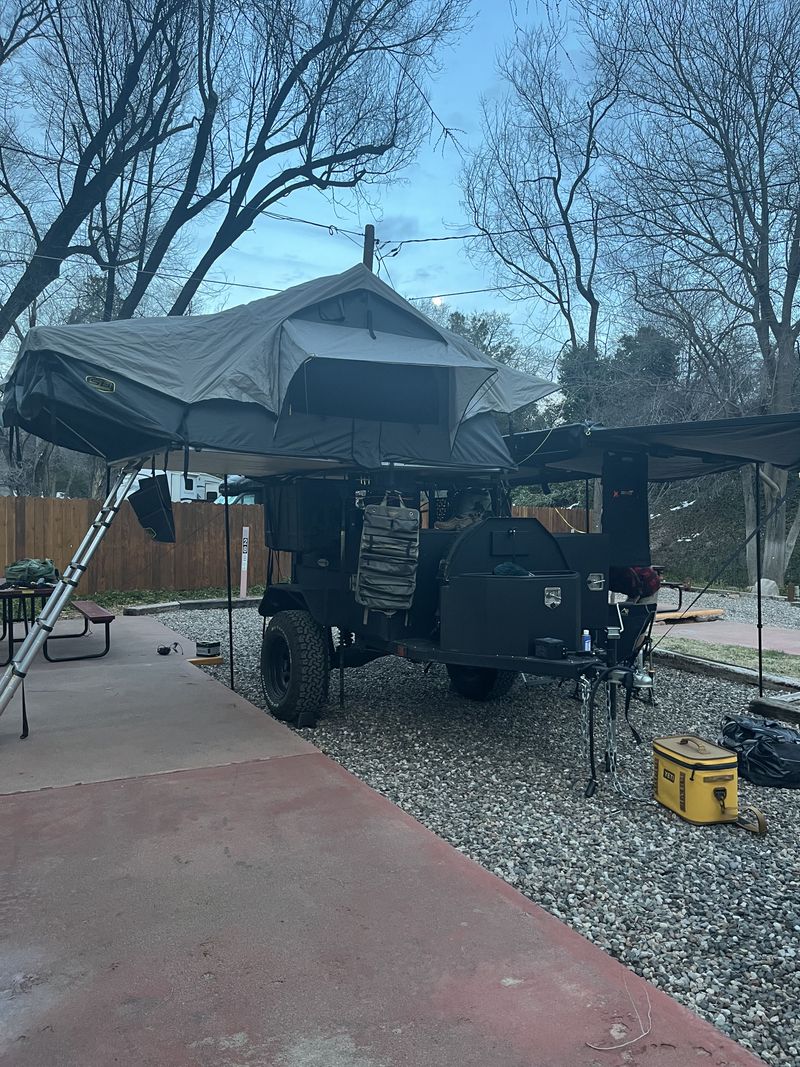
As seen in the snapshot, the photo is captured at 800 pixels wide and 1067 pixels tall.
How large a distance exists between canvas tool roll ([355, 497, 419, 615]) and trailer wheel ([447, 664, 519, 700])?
5.49 ft

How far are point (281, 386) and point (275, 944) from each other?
3320 millimetres

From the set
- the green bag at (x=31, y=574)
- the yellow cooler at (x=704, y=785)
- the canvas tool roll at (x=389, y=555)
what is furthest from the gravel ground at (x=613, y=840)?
the green bag at (x=31, y=574)

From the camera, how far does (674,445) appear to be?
617 centimetres

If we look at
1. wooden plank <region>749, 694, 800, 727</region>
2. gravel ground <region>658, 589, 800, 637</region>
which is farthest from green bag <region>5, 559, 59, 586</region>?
gravel ground <region>658, 589, 800, 637</region>

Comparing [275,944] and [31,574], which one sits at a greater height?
[31,574]

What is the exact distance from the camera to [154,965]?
2.62 meters

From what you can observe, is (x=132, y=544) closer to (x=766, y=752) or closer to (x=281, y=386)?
(x=281, y=386)

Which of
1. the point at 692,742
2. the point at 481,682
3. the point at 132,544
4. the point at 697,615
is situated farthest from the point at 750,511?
the point at 692,742

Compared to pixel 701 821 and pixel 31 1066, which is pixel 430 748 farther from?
pixel 31 1066

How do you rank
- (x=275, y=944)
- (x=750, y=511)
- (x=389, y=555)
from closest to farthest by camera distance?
(x=275, y=944), (x=389, y=555), (x=750, y=511)

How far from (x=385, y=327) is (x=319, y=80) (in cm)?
1195

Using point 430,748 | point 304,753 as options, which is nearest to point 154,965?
point 304,753

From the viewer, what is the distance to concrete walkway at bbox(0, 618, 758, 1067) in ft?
7.32

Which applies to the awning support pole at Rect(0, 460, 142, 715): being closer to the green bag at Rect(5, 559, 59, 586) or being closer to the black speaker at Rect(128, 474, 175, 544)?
the black speaker at Rect(128, 474, 175, 544)
